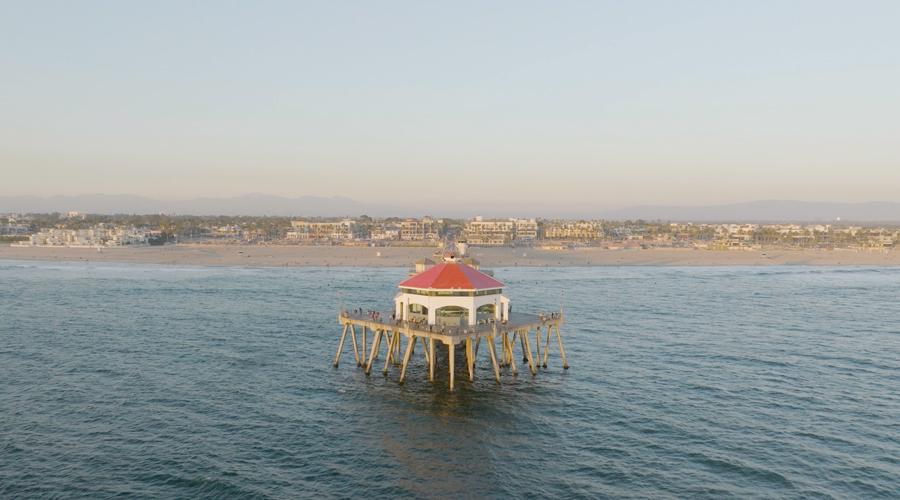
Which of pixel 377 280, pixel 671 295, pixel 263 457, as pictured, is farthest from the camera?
pixel 377 280

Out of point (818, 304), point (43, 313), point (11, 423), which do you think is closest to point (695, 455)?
point (11, 423)

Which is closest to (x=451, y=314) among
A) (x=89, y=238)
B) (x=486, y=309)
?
(x=486, y=309)

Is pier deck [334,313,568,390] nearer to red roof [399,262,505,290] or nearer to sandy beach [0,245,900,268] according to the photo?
red roof [399,262,505,290]

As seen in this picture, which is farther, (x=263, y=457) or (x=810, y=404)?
(x=810, y=404)

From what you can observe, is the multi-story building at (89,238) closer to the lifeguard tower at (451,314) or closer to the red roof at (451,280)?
the lifeguard tower at (451,314)

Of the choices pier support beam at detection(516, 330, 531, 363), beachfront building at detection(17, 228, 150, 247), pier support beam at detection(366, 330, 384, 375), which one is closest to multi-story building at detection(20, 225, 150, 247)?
beachfront building at detection(17, 228, 150, 247)

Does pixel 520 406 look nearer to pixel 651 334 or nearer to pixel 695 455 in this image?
pixel 695 455

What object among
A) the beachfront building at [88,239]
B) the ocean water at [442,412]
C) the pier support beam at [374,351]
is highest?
the beachfront building at [88,239]

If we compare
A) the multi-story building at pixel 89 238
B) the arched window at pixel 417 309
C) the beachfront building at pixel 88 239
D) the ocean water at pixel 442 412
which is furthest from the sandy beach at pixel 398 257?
the arched window at pixel 417 309
